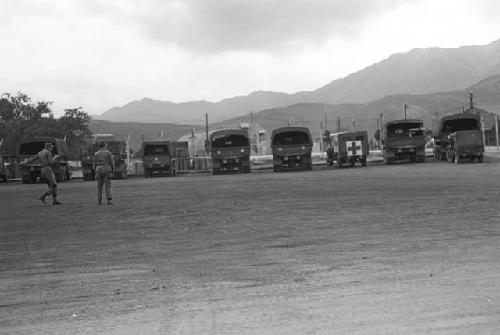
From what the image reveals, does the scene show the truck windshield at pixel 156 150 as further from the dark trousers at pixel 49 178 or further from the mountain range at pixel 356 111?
the mountain range at pixel 356 111

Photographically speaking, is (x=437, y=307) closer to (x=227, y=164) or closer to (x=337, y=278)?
(x=337, y=278)

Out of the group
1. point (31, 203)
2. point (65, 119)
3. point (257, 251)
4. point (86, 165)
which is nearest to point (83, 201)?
point (31, 203)

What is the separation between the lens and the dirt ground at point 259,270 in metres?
5.93

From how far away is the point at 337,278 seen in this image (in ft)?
24.8

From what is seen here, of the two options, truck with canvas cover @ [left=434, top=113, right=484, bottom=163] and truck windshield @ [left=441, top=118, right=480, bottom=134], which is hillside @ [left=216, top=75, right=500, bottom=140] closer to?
truck with canvas cover @ [left=434, top=113, right=484, bottom=163]

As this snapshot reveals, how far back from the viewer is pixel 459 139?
1455 inches

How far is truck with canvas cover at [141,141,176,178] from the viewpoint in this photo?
41.2 m

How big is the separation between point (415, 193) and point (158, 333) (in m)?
13.4

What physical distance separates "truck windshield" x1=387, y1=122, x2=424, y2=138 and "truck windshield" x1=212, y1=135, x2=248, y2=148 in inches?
347

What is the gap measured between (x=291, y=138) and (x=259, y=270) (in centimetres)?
3264

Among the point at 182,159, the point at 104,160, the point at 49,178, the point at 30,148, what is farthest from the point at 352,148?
the point at 49,178

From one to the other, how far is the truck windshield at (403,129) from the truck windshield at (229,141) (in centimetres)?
881

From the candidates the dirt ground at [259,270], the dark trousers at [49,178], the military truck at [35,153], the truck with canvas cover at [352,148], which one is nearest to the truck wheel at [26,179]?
the military truck at [35,153]

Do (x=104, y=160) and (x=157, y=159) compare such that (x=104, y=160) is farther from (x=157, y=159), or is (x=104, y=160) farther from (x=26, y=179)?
(x=157, y=159)
